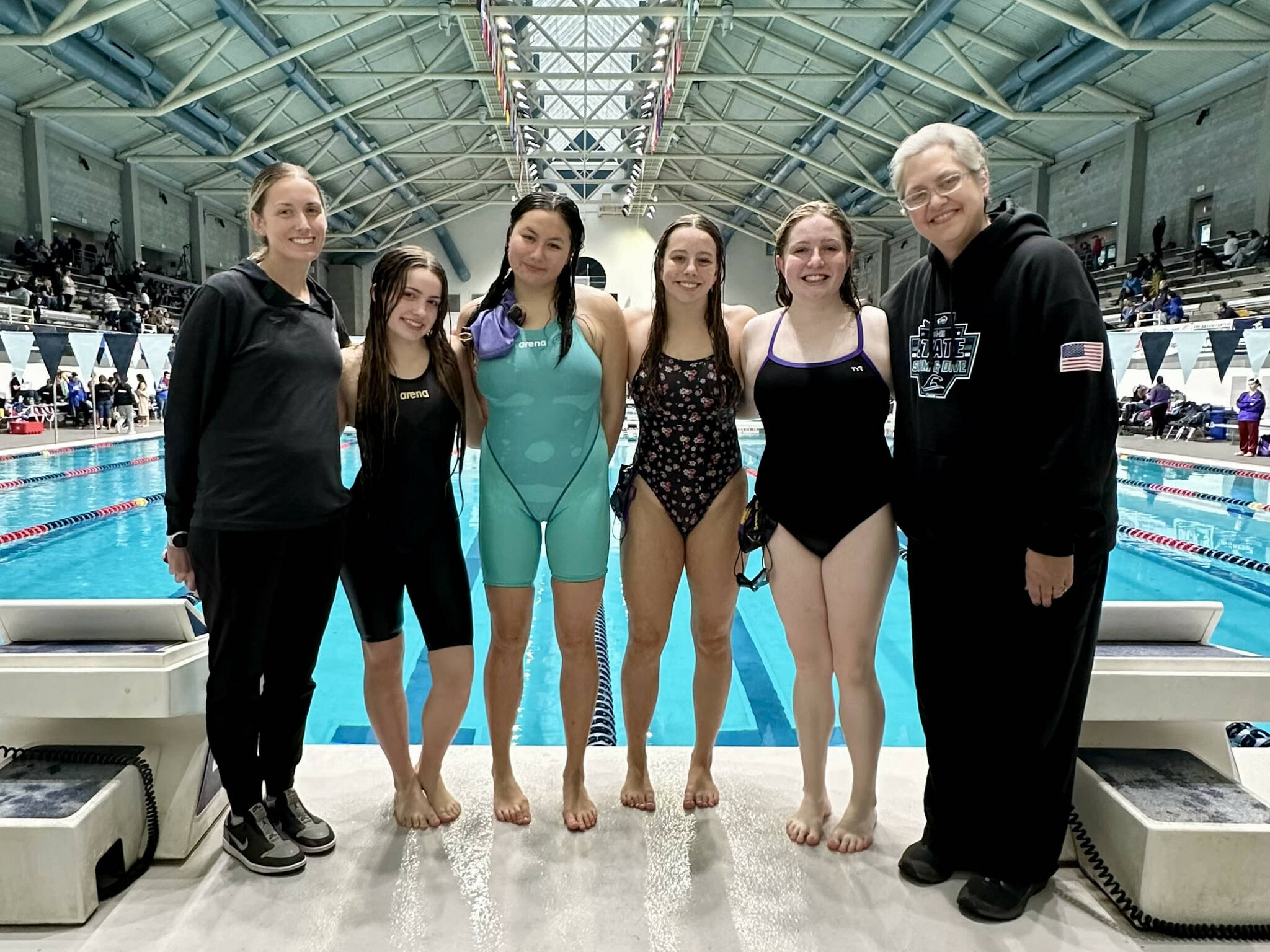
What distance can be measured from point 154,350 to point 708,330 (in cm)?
1224

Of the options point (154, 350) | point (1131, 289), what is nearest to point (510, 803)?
point (154, 350)

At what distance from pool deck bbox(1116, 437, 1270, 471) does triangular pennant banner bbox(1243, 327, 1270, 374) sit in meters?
1.17

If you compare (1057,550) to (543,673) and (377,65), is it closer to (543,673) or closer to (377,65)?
(543,673)

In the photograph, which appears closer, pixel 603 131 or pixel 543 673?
pixel 543 673

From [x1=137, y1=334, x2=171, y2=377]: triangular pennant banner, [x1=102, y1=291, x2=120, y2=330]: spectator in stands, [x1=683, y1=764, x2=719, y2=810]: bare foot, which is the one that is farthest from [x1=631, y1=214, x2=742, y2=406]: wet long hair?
[x1=102, y1=291, x2=120, y2=330]: spectator in stands

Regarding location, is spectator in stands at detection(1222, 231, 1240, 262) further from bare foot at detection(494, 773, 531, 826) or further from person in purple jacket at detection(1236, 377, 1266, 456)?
bare foot at detection(494, 773, 531, 826)

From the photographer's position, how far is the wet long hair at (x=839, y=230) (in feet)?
6.57

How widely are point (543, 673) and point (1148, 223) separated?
672 inches

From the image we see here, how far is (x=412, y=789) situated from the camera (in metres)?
2.12

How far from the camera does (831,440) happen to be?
1.96 m

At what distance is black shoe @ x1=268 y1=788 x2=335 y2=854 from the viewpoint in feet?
6.47

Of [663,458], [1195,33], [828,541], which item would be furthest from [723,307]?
[1195,33]

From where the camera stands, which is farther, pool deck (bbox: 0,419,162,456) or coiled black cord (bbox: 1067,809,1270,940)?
pool deck (bbox: 0,419,162,456)

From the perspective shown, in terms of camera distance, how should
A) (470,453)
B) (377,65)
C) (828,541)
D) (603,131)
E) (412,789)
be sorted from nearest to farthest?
(828,541) → (412,789) → (470,453) → (377,65) → (603,131)
